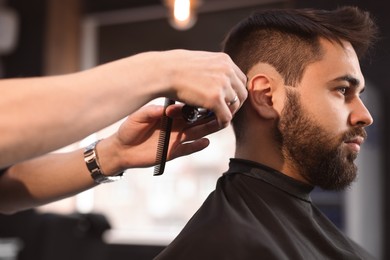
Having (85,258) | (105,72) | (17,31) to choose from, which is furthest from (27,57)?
(105,72)

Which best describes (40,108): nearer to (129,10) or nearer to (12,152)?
(12,152)

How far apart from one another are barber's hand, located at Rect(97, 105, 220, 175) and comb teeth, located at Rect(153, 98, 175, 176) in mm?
33

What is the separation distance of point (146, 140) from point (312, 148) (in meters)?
0.44

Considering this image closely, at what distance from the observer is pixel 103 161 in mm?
1540

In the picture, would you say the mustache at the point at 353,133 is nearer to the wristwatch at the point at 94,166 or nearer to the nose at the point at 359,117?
the nose at the point at 359,117

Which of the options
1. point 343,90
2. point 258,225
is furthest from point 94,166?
point 343,90

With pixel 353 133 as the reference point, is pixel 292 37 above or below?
above

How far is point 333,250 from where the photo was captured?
154 cm

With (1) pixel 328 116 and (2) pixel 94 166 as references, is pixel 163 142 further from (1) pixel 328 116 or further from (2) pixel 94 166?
(1) pixel 328 116

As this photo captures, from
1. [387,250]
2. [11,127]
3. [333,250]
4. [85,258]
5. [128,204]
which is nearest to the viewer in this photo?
[11,127]

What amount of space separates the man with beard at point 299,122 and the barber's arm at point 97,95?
17.8 inches

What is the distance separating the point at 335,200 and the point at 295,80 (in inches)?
109

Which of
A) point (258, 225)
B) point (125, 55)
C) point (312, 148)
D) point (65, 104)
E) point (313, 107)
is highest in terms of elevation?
point (65, 104)

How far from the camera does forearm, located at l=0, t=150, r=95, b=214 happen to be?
5.06 feet
